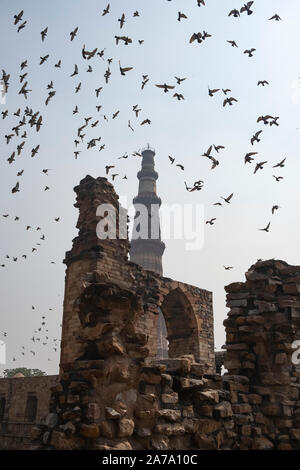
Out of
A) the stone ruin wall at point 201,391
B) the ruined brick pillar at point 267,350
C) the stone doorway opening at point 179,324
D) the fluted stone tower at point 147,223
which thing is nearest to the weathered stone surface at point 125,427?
the stone ruin wall at point 201,391

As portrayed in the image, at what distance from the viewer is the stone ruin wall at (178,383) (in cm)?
338

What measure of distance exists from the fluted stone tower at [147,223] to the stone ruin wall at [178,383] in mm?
37452

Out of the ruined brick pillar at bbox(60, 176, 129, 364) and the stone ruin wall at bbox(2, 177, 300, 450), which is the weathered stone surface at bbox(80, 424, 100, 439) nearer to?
the stone ruin wall at bbox(2, 177, 300, 450)

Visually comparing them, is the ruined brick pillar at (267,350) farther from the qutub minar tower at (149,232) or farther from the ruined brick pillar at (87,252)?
the qutub minar tower at (149,232)

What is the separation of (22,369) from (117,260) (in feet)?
137

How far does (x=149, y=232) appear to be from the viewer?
47625mm

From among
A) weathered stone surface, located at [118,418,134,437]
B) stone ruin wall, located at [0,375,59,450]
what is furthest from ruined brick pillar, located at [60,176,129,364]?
stone ruin wall, located at [0,375,59,450]

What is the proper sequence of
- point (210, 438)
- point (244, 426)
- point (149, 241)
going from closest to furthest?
point (210, 438) < point (244, 426) < point (149, 241)

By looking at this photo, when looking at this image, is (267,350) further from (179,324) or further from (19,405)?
(19,405)

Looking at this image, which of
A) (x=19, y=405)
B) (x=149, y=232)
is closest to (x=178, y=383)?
(x=19, y=405)

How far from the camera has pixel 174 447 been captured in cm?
375
